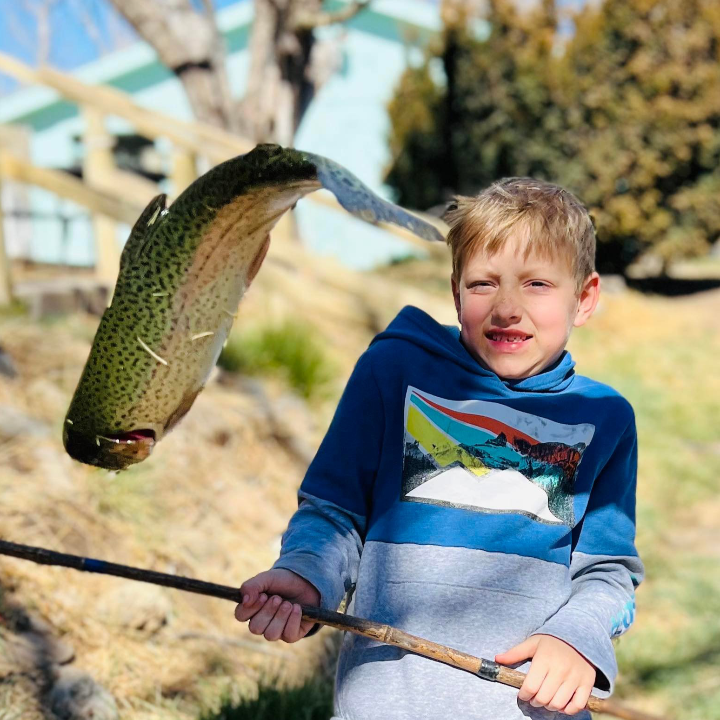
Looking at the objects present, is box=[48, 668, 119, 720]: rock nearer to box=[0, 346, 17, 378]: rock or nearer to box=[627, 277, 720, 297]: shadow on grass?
box=[0, 346, 17, 378]: rock

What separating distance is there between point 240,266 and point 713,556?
4.25 m

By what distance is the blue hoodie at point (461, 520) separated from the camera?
5.28 ft

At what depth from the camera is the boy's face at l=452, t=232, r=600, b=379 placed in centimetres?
173

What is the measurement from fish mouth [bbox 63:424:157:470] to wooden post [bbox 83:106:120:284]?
4717mm

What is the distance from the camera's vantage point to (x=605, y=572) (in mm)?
1716

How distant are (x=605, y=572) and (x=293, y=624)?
2.03 feet

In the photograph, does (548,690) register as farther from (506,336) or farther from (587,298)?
(587,298)

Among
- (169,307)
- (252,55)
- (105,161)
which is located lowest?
(105,161)

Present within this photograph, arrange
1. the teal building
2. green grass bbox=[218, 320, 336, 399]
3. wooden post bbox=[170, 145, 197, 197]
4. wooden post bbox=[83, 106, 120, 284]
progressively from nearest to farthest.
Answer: green grass bbox=[218, 320, 336, 399]
wooden post bbox=[83, 106, 120, 284]
wooden post bbox=[170, 145, 197, 197]
the teal building

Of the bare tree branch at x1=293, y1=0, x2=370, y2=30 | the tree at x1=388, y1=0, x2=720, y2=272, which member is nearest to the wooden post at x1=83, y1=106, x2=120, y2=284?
the bare tree branch at x1=293, y1=0, x2=370, y2=30

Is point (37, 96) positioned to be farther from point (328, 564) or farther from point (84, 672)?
point (328, 564)

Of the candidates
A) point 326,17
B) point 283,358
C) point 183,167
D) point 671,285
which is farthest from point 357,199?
point 671,285

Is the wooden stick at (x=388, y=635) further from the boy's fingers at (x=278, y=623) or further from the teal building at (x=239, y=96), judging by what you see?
the teal building at (x=239, y=96)

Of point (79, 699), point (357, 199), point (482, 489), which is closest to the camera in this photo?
point (357, 199)
